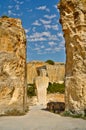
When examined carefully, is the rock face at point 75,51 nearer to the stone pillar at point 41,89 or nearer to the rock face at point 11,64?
the rock face at point 11,64

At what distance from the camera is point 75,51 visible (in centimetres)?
2006

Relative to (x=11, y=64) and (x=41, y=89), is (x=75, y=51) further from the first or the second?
(x=41, y=89)

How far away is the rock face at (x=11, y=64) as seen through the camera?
20.0m

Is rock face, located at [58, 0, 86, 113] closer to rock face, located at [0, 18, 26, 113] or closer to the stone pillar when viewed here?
rock face, located at [0, 18, 26, 113]

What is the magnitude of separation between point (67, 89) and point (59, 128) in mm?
→ 7130

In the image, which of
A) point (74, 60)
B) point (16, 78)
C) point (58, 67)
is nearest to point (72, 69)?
point (74, 60)

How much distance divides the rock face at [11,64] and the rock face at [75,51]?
3.20 meters

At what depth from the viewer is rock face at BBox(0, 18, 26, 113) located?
788 inches

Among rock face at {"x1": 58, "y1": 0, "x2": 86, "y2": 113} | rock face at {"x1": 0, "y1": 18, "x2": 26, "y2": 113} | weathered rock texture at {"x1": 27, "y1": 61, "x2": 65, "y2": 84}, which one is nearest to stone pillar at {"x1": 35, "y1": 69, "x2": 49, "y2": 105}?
rock face at {"x1": 0, "y1": 18, "x2": 26, "y2": 113}

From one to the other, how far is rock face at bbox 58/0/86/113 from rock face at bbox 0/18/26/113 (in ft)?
10.5

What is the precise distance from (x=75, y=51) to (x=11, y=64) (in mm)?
4282

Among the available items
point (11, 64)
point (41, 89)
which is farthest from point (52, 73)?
point (11, 64)

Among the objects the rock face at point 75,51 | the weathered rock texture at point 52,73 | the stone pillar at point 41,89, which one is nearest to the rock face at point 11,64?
the rock face at point 75,51

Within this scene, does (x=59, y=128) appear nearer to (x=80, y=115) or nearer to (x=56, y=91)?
(x=80, y=115)
